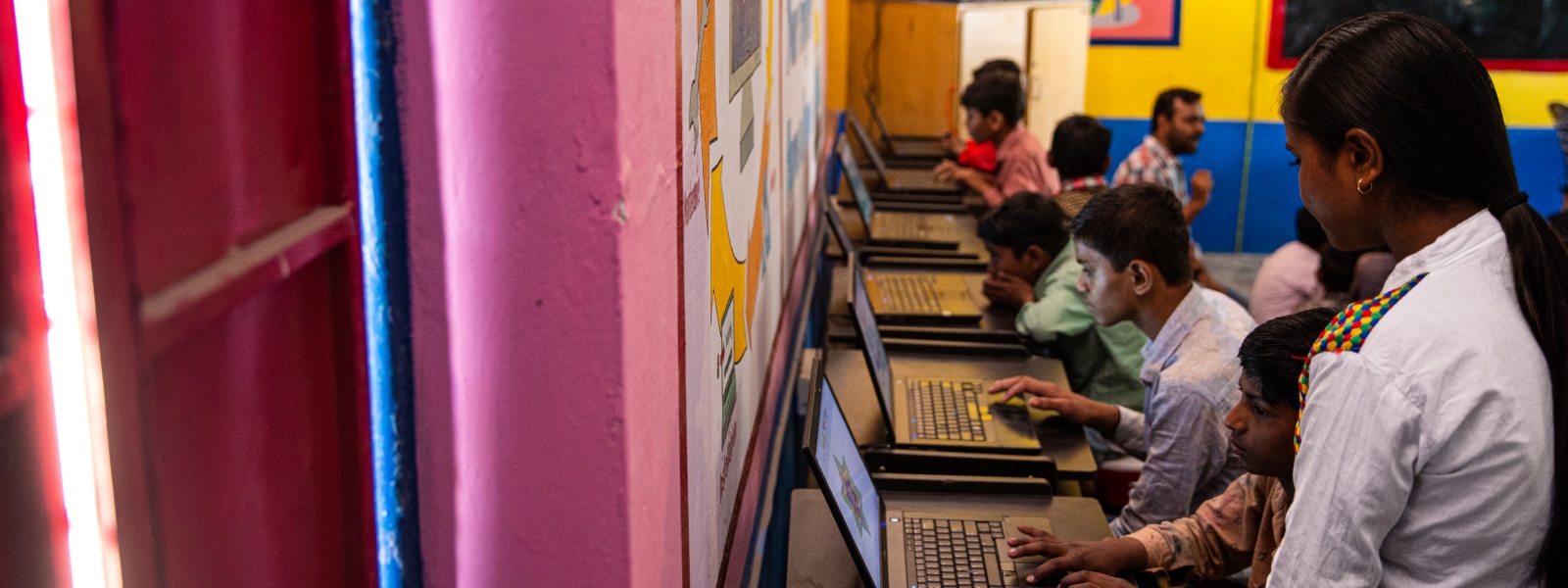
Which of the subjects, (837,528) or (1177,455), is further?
(1177,455)

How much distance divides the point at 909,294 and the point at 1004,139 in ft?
7.42

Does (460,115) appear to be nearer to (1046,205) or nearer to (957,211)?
(1046,205)

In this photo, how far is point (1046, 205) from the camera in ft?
11.2

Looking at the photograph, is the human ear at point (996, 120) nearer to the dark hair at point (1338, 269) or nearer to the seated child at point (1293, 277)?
the seated child at point (1293, 277)

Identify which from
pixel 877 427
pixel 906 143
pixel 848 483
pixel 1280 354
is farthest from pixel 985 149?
pixel 848 483

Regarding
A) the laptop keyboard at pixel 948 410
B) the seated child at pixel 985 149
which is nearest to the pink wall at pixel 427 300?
the laptop keyboard at pixel 948 410

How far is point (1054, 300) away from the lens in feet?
10.4

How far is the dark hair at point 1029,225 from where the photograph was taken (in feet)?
11.2

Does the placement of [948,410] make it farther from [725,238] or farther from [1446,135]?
[1446,135]

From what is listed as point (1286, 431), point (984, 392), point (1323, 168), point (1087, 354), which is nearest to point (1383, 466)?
point (1323, 168)

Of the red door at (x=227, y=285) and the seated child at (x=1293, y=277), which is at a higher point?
the red door at (x=227, y=285)

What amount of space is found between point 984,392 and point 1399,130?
1.57m

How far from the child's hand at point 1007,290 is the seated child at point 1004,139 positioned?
1838 mm

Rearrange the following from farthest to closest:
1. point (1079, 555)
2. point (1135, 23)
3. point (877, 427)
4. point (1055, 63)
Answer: point (1135, 23)
point (1055, 63)
point (877, 427)
point (1079, 555)
